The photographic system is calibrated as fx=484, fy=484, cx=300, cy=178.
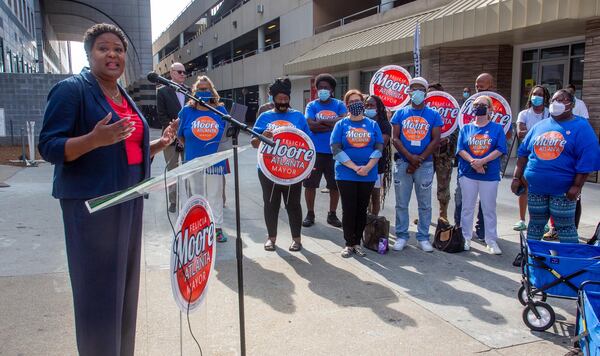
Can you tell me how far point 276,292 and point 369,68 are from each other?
17.1 metres

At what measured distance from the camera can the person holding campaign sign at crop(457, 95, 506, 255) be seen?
547 cm

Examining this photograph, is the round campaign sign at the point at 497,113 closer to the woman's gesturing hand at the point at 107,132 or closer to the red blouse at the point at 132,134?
the red blouse at the point at 132,134

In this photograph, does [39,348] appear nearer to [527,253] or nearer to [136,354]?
[136,354]

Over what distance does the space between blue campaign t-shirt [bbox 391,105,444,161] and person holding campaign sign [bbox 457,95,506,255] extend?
1.34 ft

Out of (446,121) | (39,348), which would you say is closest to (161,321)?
(39,348)

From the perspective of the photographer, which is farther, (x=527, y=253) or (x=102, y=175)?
(x=527, y=253)

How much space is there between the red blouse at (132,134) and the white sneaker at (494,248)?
4391 mm

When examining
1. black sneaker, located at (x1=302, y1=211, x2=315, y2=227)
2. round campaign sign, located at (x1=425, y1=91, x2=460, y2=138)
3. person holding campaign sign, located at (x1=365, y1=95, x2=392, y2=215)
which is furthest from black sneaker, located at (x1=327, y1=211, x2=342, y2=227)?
round campaign sign, located at (x1=425, y1=91, x2=460, y2=138)

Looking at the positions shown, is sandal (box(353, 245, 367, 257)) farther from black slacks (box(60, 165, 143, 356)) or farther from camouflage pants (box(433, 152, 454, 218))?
black slacks (box(60, 165, 143, 356))

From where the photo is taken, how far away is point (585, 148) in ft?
14.4

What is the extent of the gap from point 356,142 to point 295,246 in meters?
1.38

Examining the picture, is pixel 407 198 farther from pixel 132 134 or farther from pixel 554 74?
pixel 554 74

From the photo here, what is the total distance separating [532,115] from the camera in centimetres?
685

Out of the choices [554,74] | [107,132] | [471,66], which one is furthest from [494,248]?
[471,66]
